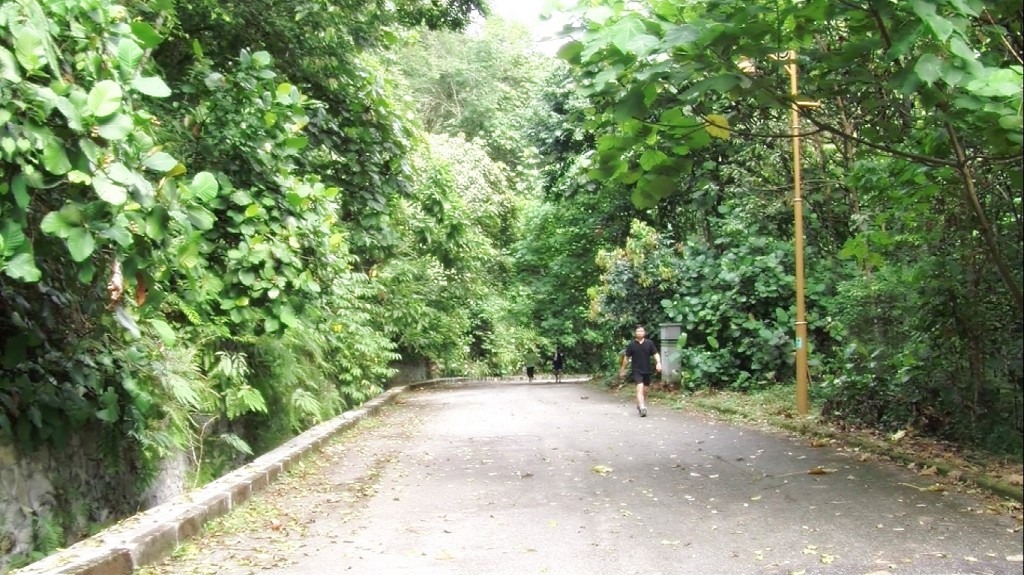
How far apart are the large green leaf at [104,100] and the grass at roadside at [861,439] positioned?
426cm

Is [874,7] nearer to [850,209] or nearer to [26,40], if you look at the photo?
[26,40]

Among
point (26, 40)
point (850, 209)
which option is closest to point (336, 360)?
point (850, 209)

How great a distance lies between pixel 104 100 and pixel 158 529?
2.83 meters

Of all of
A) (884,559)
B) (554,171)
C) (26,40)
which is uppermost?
(554,171)

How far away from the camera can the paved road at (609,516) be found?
5672 millimetres

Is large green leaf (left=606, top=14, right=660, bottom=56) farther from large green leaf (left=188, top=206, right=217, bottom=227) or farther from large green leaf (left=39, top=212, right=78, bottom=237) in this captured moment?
large green leaf (left=39, top=212, right=78, bottom=237)

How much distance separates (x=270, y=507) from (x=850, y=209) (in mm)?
13007

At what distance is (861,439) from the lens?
10.8 metres

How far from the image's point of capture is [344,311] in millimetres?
16234

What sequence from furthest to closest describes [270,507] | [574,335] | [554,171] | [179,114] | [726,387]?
[574,335], [554,171], [726,387], [179,114], [270,507]

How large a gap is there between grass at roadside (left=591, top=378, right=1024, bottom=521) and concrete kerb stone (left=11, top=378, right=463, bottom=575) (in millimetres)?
4507

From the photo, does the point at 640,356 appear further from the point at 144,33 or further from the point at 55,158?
the point at 55,158

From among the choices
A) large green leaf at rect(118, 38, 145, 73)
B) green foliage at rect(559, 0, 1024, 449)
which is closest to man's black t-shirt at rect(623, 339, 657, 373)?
green foliage at rect(559, 0, 1024, 449)

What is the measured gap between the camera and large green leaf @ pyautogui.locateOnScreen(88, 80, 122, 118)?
15.1 feet
